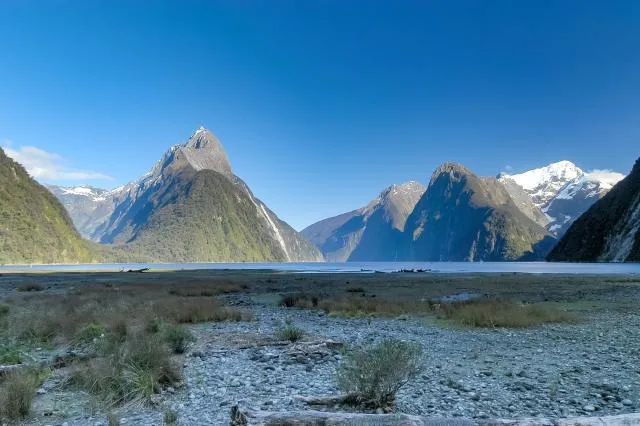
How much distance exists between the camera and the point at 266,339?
19031mm

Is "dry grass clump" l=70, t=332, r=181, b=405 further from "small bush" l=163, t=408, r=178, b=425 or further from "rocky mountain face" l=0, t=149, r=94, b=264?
"rocky mountain face" l=0, t=149, r=94, b=264

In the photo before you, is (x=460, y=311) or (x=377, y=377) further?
(x=460, y=311)

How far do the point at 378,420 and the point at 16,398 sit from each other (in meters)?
8.33

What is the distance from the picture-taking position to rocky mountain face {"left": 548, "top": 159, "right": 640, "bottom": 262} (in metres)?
156

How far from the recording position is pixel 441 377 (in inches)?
517

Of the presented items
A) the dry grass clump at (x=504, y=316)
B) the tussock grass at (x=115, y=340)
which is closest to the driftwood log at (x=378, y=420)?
the tussock grass at (x=115, y=340)

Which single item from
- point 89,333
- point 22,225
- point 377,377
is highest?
point 22,225

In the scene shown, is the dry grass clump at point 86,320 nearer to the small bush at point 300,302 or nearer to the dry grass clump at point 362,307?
the dry grass clump at point 362,307

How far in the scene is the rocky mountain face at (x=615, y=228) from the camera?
510 ft

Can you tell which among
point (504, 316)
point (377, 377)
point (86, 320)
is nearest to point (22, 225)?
point (86, 320)

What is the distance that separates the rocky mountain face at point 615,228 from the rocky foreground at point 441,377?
16011 centimetres

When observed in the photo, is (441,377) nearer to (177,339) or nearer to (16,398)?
(177,339)

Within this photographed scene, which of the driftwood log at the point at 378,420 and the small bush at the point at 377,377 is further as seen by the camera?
the small bush at the point at 377,377

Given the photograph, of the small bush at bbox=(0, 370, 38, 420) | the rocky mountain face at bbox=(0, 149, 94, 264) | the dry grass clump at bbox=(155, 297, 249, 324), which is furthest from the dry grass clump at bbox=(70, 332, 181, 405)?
the rocky mountain face at bbox=(0, 149, 94, 264)
